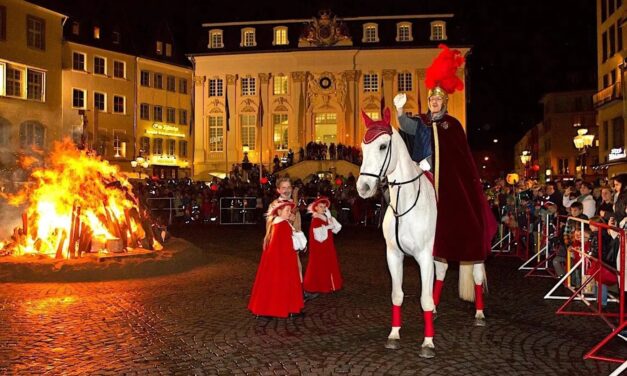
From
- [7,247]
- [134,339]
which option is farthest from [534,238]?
[7,247]

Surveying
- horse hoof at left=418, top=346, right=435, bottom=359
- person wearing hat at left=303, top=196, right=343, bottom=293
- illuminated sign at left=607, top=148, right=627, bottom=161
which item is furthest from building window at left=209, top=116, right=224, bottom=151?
horse hoof at left=418, top=346, right=435, bottom=359

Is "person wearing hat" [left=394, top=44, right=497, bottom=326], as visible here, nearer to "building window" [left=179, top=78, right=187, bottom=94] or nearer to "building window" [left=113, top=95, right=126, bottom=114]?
"building window" [left=113, top=95, right=126, bottom=114]

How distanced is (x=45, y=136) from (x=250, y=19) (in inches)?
828

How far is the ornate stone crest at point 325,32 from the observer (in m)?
48.9

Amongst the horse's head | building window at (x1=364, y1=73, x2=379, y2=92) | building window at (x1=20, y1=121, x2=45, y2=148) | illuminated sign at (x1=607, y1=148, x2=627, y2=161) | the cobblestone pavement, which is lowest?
the cobblestone pavement

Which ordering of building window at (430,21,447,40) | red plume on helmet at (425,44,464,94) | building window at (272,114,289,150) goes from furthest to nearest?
building window at (272,114,289,150) → building window at (430,21,447,40) → red plume on helmet at (425,44,464,94)

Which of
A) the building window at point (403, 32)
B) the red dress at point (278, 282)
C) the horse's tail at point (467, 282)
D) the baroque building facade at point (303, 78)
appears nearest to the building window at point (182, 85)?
the baroque building facade at point (303, 78)

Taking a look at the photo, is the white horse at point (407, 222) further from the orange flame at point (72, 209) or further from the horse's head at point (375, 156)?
the orange flame at point (72, 209)

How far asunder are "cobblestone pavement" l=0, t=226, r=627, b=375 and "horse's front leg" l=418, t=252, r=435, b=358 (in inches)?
5.1

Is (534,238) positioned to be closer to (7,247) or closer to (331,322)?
(331,322)

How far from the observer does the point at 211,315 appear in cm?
882

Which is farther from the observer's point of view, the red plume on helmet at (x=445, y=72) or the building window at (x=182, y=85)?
the building window at (x=182, y=85)

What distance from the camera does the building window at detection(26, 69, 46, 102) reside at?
1549 inches

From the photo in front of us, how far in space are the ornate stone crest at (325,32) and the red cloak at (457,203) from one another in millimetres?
43161
